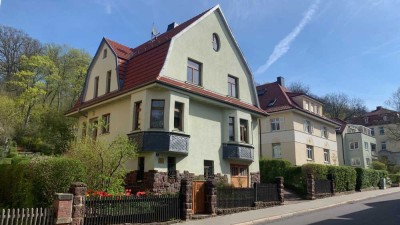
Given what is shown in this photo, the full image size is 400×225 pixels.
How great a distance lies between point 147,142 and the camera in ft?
60.8

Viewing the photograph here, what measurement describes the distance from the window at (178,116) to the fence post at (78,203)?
30.4 feet

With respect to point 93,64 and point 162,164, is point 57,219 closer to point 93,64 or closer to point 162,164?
point 162,164

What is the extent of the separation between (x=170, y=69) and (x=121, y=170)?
715 centimetres

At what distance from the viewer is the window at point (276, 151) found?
35.5 metres

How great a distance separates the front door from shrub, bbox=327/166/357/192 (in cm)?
718

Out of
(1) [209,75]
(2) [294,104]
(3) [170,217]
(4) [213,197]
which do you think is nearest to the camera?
(3) [170,217]

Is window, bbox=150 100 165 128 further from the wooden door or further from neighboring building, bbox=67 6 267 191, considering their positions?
the wooden door

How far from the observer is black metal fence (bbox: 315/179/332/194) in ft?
79.6

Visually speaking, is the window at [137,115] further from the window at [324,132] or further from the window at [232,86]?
the window at [324,132]

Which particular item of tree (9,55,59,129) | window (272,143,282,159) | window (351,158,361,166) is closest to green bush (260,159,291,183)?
window (272,143,282,159)

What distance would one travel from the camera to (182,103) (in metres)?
20.3

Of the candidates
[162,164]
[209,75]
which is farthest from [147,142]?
[209,75]

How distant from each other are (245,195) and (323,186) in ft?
31.8

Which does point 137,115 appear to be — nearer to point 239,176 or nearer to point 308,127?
point 239,176
